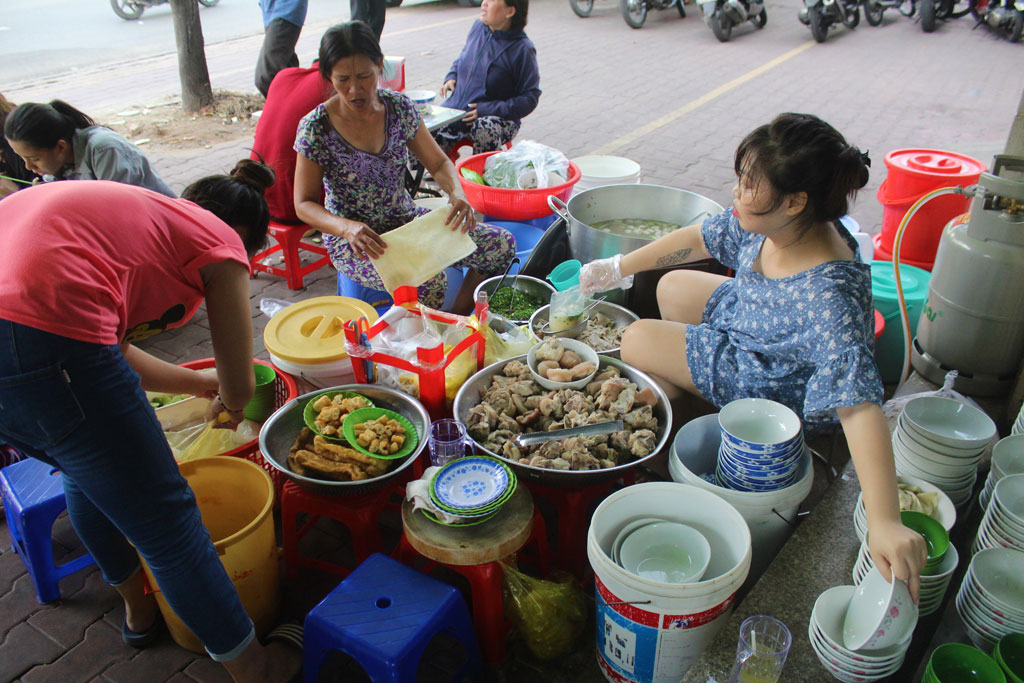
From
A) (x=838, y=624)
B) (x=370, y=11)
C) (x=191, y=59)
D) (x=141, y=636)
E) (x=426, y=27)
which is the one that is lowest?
(x=141, y=636)

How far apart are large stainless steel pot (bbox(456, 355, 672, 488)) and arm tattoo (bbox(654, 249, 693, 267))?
21.6 inches

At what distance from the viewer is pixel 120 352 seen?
1.59 metres

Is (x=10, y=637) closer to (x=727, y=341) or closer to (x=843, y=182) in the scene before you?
(x=727, y=341)

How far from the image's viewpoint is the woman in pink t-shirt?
143 centimetres

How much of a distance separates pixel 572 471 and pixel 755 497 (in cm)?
52

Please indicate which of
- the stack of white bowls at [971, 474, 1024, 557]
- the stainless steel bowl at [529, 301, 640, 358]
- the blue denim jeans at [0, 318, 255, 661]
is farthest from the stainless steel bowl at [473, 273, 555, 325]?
the stack of white bowls at [971, 474, 1024, 557]

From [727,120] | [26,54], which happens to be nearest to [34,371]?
[727,120]

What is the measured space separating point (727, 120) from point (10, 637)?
7184mm

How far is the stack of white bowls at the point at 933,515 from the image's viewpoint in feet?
6.07

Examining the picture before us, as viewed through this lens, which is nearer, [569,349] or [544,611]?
[544,611]

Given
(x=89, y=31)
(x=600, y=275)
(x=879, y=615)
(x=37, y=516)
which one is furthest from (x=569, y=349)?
→ (x=89, y=31)

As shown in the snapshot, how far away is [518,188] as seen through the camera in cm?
383

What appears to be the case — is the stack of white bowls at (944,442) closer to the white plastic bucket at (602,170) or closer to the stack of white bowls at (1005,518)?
the stack of white bowls at (1005,518)

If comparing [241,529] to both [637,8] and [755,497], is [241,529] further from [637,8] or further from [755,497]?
[637,8]
